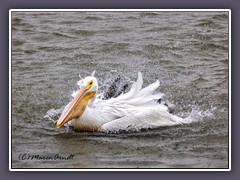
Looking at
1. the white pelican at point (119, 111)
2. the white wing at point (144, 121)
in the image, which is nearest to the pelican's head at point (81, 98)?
the white pelican at point (119, 111)

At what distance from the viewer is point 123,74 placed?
56.2ft

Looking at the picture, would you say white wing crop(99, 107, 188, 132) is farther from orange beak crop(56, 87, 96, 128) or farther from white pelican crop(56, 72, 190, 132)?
orange beak crop(56, 87, 96, 128)

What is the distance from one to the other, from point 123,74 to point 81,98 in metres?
0.41

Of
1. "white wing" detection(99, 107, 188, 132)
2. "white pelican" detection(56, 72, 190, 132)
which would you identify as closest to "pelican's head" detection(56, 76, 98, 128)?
"white pelican" detection(56, 72, 190, 132)

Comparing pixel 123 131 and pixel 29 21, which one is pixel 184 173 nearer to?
pixel 123 131

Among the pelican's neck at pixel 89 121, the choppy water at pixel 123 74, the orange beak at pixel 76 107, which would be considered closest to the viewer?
the choppy water at pixel 123 74

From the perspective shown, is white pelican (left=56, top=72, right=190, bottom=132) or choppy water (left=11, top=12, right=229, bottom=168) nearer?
choppy water (left=11, top=12, right=229, bottom=168)

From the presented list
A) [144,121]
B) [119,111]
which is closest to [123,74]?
[119,111]

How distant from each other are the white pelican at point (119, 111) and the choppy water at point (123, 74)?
77mm

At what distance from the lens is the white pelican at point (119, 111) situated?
17.1m

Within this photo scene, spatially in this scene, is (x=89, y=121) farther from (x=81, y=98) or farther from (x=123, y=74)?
(x=123, y=74)

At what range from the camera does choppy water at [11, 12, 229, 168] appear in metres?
16.8

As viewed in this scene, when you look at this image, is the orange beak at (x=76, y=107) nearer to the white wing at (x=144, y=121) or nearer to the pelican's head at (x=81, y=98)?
the pelican's head at (x=81, y=98)

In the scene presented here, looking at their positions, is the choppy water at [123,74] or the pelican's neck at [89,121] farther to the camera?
the pelican's neck at [89,121]
